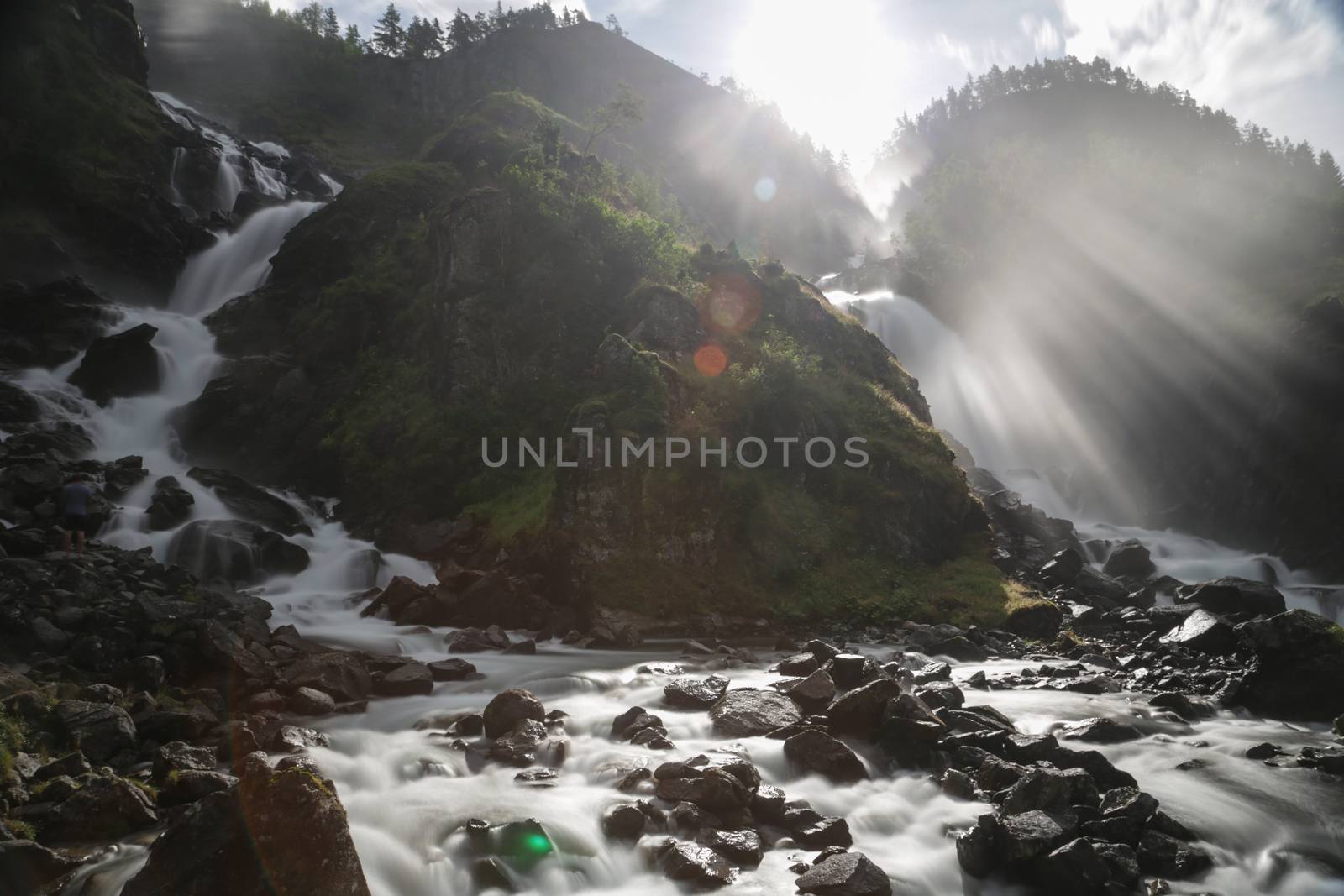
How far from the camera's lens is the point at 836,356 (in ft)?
128

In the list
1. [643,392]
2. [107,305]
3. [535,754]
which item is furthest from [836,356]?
[107,305]

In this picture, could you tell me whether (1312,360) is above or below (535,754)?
above

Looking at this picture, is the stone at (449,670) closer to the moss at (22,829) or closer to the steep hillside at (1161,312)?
the moss at (22,829)

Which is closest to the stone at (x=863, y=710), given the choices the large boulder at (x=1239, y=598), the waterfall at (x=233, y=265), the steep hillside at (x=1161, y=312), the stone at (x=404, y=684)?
the stone at (x=404, y=684)

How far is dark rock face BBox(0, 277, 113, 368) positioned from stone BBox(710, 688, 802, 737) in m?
39.7

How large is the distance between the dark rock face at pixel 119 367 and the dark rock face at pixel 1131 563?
47664mm

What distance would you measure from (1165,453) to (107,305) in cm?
6446

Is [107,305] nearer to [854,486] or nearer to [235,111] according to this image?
[854,486]

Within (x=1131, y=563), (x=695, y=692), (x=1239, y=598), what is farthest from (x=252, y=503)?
(x=1131, y=563)

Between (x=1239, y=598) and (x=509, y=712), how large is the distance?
940 inches

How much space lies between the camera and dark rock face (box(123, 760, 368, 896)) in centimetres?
625

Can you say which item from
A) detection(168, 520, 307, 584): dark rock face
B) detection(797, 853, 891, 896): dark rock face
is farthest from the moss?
detection(168, 520, 307, 584): dark rock face

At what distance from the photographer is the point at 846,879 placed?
7.72 metres

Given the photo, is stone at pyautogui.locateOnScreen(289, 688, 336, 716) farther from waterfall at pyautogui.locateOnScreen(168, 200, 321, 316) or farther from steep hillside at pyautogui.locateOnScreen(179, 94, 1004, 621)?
waterfall at pyautogui.locateOnScreen(168, 200, 321, 316)
